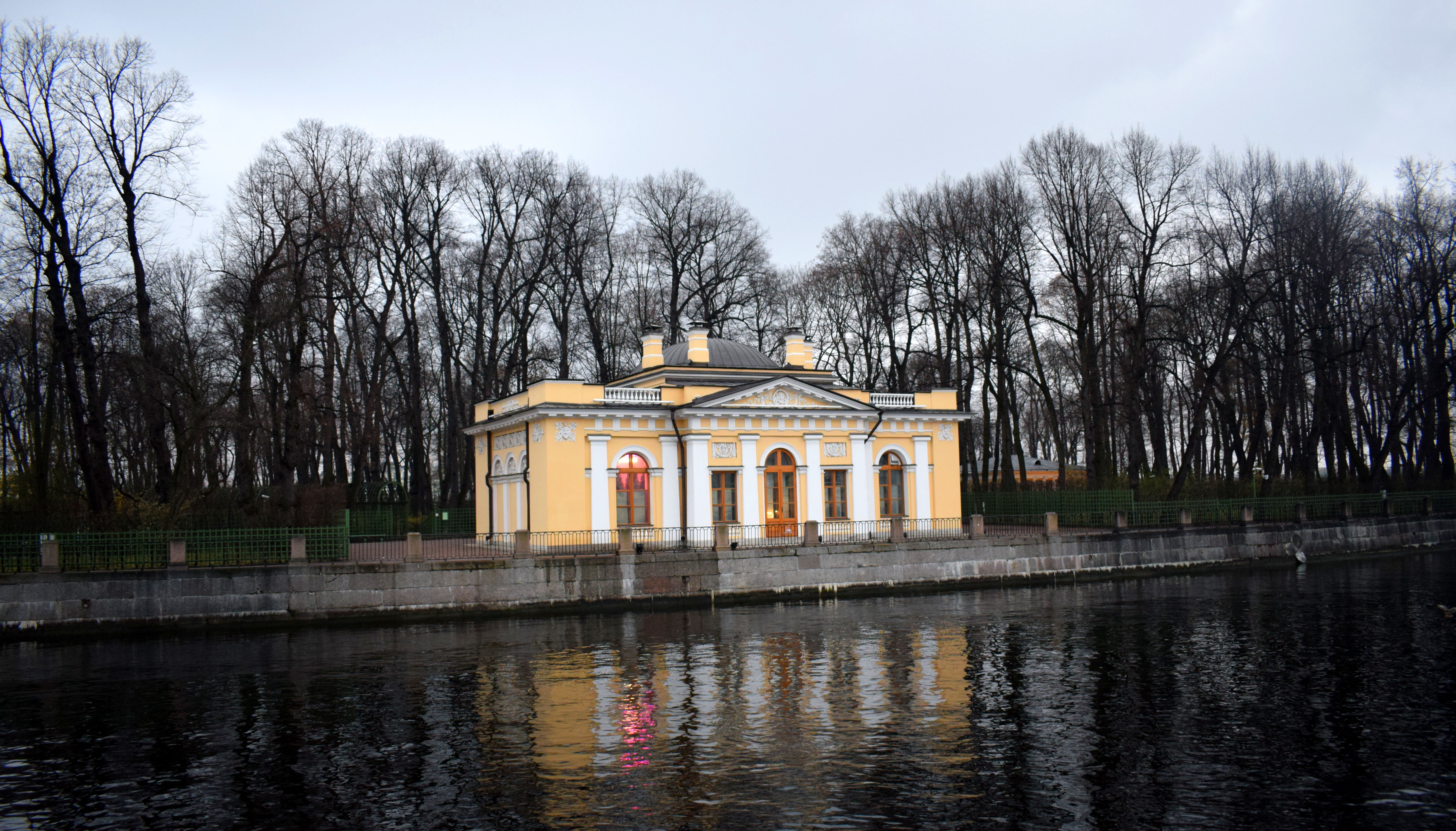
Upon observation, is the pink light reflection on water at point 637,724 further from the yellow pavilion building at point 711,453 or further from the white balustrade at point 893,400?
the white balustrade at point 893,400

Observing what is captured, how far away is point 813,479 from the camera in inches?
1207

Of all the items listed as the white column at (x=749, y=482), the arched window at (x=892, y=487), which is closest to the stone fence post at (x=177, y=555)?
the white column at (x=749, y=482)

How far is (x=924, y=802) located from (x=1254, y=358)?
1423 inches

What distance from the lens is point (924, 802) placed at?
9617mm

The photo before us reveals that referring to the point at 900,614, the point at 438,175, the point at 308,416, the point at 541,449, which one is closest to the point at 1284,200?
the point at 900,614

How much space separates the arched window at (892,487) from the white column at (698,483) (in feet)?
20.3

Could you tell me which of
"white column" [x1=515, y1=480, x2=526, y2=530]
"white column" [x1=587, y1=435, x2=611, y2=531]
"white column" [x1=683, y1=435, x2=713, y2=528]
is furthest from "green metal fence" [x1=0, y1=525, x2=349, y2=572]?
"white column" [x1=683, y1=435, x2=713, y2=528]

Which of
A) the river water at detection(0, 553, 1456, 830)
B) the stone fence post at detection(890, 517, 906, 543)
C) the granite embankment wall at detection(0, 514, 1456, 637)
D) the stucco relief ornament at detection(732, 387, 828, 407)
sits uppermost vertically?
the stucco relief ornament at detection(732, 387, 828, 407)

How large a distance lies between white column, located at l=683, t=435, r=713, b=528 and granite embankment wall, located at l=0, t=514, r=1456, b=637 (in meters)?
2.42

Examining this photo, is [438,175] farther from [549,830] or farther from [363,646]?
[549,830]

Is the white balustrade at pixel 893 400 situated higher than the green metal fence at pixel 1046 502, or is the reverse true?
the white balustrade at pixel 893 400

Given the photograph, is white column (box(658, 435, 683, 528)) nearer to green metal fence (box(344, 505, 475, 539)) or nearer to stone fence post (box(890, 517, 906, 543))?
stone fence post (box(890, 517, 906, 543))

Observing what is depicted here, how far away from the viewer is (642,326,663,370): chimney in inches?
1347

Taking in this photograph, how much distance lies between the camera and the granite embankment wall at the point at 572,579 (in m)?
21.8
